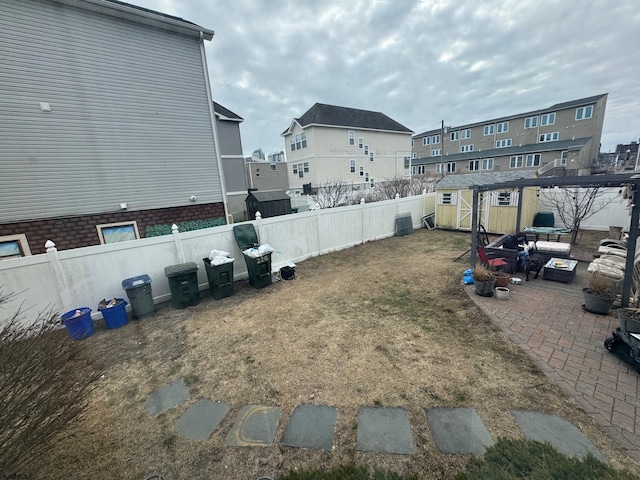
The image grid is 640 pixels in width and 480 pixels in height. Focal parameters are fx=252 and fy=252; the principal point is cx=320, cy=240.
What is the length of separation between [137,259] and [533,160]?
40392 mm

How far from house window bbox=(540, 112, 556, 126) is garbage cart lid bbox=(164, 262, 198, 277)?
42.7 m

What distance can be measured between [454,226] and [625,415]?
10944mm

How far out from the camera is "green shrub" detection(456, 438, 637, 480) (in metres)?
1.70

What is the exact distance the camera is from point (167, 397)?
11.0 ft

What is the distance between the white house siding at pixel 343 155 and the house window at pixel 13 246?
20756mm

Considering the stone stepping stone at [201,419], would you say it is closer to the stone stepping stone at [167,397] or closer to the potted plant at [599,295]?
the stone stepping stone at [167,397]

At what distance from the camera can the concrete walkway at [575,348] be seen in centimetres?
272

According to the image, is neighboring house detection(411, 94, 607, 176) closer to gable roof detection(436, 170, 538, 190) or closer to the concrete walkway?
gable roof detection(436, 170, 538, 190)

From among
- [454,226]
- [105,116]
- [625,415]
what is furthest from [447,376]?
[105,116]

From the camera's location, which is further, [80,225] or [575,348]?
[80,225]

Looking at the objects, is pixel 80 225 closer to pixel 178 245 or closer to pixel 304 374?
pixel 178 245

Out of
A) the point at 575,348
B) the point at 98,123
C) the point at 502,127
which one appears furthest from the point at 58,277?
the point at 502,127

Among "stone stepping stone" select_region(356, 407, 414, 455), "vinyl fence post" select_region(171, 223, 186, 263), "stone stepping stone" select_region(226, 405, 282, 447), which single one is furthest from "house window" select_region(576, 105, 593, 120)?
"stone stepping stone" select_region(226, 405, 282, 447)

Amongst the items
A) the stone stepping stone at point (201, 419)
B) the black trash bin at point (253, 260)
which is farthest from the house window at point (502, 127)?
the stone stepping stone at point (201, 419)
